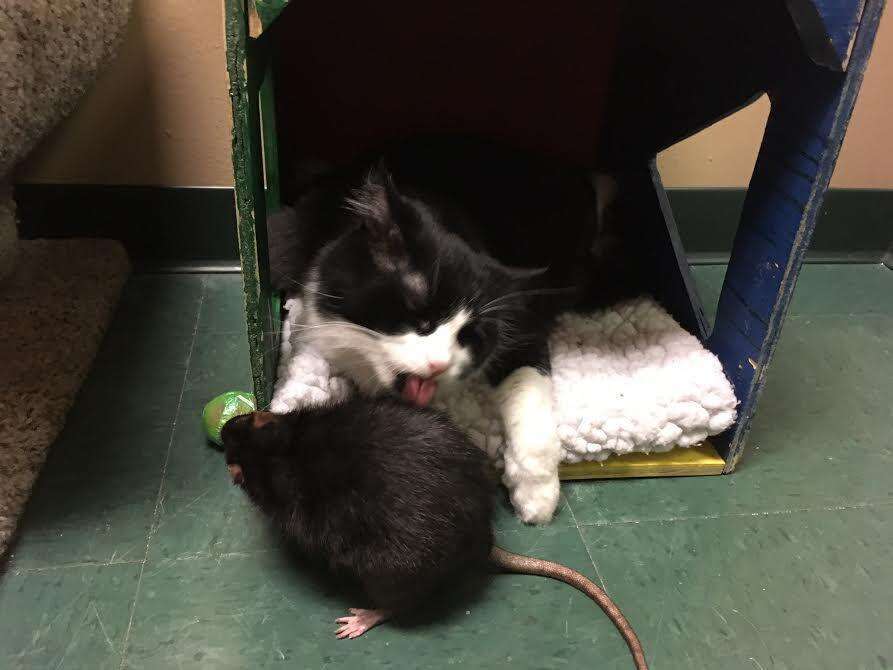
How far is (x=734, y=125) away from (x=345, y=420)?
4.86 ft

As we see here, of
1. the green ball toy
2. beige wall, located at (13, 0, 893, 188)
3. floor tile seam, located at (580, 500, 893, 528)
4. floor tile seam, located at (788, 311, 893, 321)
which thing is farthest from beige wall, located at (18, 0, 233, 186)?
floor tile seam, located at (788, 311, 893, 321)

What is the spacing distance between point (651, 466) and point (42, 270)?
4.64 ft

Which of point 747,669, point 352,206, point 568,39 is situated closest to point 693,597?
point 747,669

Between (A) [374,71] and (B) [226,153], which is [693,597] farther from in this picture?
(B) [226,153]

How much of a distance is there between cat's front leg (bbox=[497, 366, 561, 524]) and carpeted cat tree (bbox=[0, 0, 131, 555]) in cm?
76

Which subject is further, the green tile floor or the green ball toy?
the green ball toy

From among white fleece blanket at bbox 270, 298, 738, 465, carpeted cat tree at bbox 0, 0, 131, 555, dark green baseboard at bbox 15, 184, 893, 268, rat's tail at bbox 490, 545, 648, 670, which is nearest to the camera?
rat's tail at bbox 490, 545, 648, 670

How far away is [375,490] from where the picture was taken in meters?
0.83

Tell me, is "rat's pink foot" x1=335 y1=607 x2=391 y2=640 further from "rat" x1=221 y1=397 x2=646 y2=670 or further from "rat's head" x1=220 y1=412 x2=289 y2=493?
"rat's head" x1=220 y1=412 x2=289 y2=493

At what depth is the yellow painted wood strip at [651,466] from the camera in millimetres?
1158

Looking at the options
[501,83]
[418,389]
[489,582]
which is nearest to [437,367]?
[418,389]

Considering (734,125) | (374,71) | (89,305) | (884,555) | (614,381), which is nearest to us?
(884,555)

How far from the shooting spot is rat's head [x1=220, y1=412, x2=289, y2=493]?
2.91ft

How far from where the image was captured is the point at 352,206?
3.76 feet
